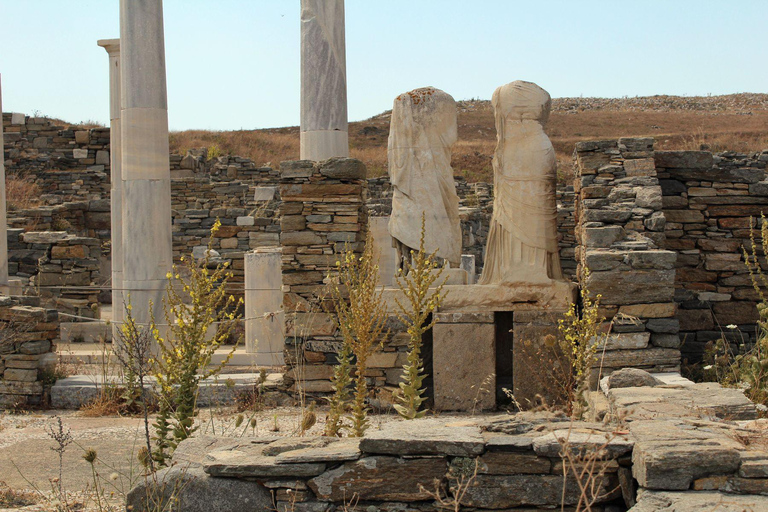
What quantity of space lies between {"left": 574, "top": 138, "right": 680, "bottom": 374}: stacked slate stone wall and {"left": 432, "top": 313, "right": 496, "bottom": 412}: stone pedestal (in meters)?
1.04

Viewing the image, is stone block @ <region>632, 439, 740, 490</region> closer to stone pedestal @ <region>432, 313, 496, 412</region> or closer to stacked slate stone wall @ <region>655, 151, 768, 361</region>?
stone pedestal @ <region>432, 313, 496, 412</region>

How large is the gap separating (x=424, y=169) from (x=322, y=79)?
305 cm

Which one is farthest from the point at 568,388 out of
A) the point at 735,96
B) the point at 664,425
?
the point at 735,96

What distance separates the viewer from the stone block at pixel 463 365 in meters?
7.61

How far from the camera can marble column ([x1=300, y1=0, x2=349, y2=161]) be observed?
1051 centimetres

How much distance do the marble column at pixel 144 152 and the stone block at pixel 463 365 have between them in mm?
3709

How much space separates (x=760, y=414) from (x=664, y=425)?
109cm

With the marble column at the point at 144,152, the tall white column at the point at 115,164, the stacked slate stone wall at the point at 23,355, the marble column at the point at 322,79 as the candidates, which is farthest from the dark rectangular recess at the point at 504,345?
the tall white column at the point at 115,164

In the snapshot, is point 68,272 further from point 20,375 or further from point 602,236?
point 602,236

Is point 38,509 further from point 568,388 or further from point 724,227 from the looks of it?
point 724,227

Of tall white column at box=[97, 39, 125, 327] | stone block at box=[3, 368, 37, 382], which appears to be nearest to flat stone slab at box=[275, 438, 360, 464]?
stone block at box=[3, 368, 37, 382]

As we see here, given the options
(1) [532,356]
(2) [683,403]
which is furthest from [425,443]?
(1) [532,356]

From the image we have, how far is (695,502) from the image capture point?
3.38 metres

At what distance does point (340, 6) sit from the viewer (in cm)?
1066
